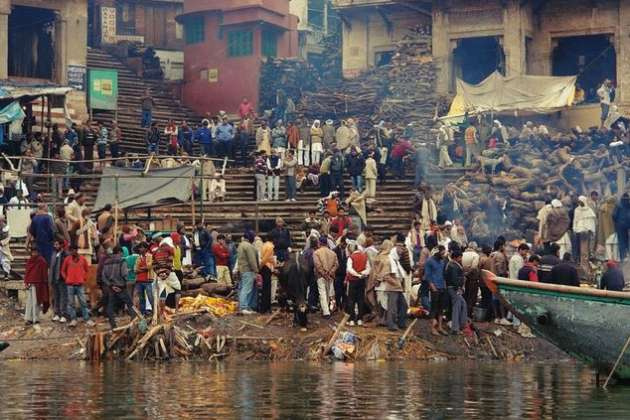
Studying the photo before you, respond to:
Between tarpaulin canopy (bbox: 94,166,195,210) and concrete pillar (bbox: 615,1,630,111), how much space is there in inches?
610

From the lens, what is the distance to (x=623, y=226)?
33531 millimetres

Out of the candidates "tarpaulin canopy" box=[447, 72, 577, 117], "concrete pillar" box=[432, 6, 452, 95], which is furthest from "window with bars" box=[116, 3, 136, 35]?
"tarpaulin canopy" box=[447, 72, 577, 117]

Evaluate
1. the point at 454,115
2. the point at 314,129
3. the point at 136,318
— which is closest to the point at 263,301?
the point at 136,318

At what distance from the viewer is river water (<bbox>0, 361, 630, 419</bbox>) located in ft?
63.9

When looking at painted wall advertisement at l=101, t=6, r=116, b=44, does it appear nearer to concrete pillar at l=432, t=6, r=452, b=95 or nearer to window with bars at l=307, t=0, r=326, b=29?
window with bars at l=307, t=0, r=326, b=29

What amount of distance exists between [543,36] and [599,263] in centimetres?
1627

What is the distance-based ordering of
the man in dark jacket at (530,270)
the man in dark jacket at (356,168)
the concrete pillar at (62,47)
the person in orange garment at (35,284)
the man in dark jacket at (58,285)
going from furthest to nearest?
the concrete pillar at (62,47)
the man in dark jacket at (356,168)
the person in orange garment at (35,284)
the man in dark jacket at (58,285)
the man in dark jacket at (530,270)

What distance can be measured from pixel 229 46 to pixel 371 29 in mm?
4338

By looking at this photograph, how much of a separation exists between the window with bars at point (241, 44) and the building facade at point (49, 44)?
6.15m

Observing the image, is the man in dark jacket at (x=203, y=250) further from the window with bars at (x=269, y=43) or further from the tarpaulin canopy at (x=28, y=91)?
the window with bars at (x=269, y=43)

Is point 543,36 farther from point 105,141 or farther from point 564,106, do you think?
point 105,141

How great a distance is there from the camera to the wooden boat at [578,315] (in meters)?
23.0

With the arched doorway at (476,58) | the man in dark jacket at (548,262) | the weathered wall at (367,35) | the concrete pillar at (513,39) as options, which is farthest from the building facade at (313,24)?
the man in dark jacket at (548,262)

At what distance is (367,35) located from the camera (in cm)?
5219
